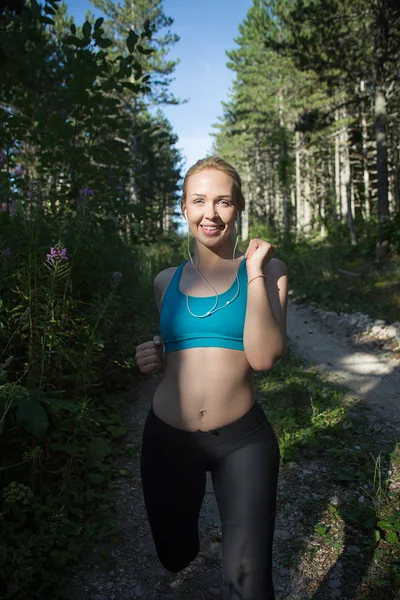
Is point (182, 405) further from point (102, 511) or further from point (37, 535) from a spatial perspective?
point (102, 511)

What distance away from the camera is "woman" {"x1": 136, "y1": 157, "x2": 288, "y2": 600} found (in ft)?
5.30

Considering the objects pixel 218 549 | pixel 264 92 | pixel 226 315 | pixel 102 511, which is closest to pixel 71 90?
pixel 226 315

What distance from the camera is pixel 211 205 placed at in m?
1.80

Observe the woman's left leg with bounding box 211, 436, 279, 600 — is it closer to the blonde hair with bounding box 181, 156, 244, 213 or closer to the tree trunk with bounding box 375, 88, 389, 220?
the blonde hair with bounding box 181, 156, 244, 213

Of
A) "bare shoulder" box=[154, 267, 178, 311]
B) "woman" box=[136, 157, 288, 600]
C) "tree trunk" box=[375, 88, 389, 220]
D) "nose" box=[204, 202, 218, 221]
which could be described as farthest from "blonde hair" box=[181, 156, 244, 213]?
"tree trunk" box=[375, 88, 389, 220]

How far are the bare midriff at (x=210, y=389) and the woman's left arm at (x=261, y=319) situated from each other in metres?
0.10

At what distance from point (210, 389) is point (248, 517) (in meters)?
0.48

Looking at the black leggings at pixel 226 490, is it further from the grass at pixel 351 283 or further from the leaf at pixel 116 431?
the grass at pixel 351 283

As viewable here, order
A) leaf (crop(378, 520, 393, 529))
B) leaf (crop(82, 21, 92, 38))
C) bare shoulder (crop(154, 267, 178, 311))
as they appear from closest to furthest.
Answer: bare shoulder (crop(154, 267, 178, 311))
leaf (crop(378, 520, 393, 529))
leaf (crop(82, 21, 92, 38))

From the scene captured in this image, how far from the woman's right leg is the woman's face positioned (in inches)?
32.6

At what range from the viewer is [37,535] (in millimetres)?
2400

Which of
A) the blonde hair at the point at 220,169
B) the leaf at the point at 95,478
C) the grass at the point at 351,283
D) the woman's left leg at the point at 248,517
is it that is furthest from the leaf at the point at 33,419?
the grass at the point at 351,283

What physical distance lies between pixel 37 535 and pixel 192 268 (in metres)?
1.69

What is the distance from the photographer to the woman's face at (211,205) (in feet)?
5.94
